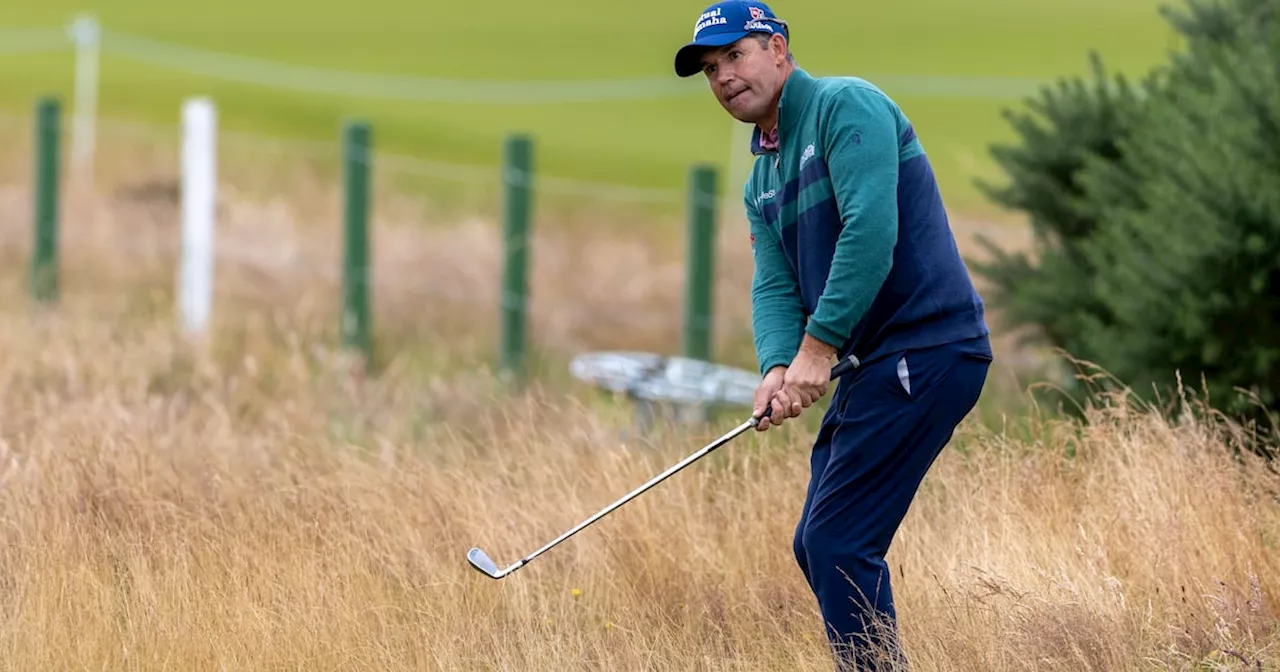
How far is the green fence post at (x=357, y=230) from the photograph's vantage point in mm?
11875

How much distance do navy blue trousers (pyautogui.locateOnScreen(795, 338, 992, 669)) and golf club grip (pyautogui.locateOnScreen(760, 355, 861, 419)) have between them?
3 cm

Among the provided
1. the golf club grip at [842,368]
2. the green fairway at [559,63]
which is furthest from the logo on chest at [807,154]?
the green fairway at [559,63]

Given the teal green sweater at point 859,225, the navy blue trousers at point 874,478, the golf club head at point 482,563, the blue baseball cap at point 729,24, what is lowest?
the golf club head at point 482,563

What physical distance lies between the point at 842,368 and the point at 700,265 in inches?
230

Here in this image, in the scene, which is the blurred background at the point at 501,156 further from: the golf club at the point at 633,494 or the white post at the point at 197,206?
the golf club at the point at 633,494

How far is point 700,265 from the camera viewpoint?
1064 centimetres

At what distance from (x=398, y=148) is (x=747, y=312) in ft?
29.5

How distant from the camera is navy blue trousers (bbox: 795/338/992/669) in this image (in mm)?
4711

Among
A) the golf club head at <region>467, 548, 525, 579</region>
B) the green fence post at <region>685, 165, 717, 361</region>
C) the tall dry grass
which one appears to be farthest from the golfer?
the green fence post at <region>685, 165, 717, 361</region>

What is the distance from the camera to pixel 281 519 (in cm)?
589

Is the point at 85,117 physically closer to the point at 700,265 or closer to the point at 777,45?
the point at 700,265

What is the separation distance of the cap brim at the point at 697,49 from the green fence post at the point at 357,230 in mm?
6990

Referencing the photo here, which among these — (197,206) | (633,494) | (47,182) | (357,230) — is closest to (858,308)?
(633,494)

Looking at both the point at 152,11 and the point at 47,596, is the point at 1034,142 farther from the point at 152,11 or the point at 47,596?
the point at 152,11
